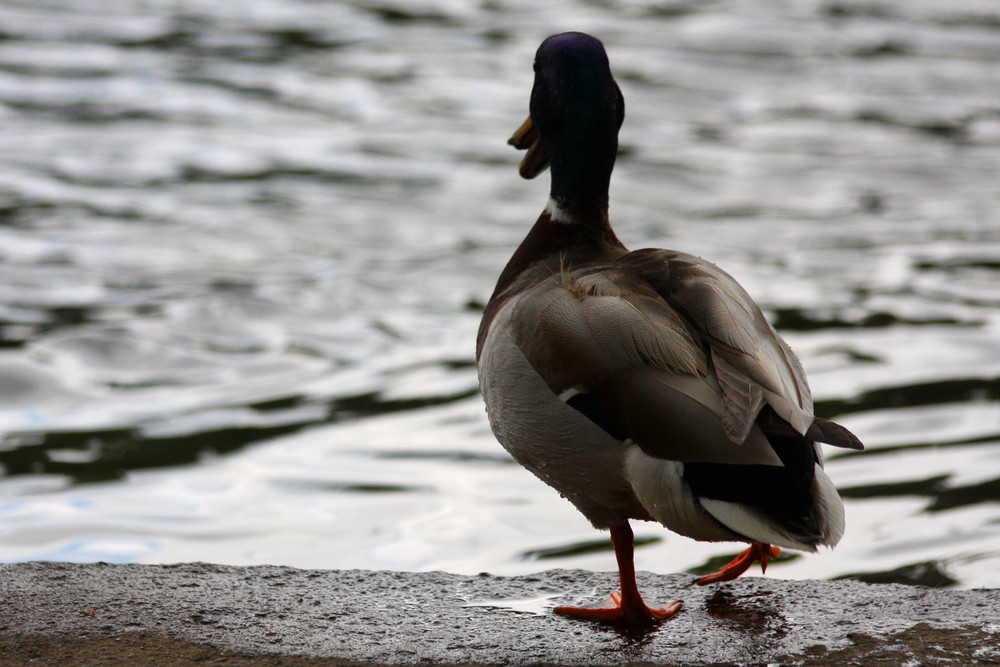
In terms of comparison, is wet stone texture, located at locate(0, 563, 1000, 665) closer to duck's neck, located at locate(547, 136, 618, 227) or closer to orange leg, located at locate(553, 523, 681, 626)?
orange leg, located at locate(553, 523, 681, 626)

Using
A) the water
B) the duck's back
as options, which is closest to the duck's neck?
the duck's back

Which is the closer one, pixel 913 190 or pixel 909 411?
pixel 909 411

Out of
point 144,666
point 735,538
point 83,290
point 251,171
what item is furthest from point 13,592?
point 251,171

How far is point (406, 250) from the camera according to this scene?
8930mm

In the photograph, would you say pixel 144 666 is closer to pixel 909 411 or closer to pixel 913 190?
pixel 909 411

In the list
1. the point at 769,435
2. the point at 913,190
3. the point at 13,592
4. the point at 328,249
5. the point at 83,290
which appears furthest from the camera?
the point at 913,190

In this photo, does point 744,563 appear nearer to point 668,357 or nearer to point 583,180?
point 668,357

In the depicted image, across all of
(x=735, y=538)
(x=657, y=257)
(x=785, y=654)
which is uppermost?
(x=657, y=257)

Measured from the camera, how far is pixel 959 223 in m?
9.38

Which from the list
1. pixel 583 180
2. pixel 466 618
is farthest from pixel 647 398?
pixel 583 180

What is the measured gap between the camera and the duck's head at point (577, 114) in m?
3.84

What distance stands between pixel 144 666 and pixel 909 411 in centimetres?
415

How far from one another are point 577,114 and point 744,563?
1.31m

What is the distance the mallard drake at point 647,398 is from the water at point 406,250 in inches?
55.4
